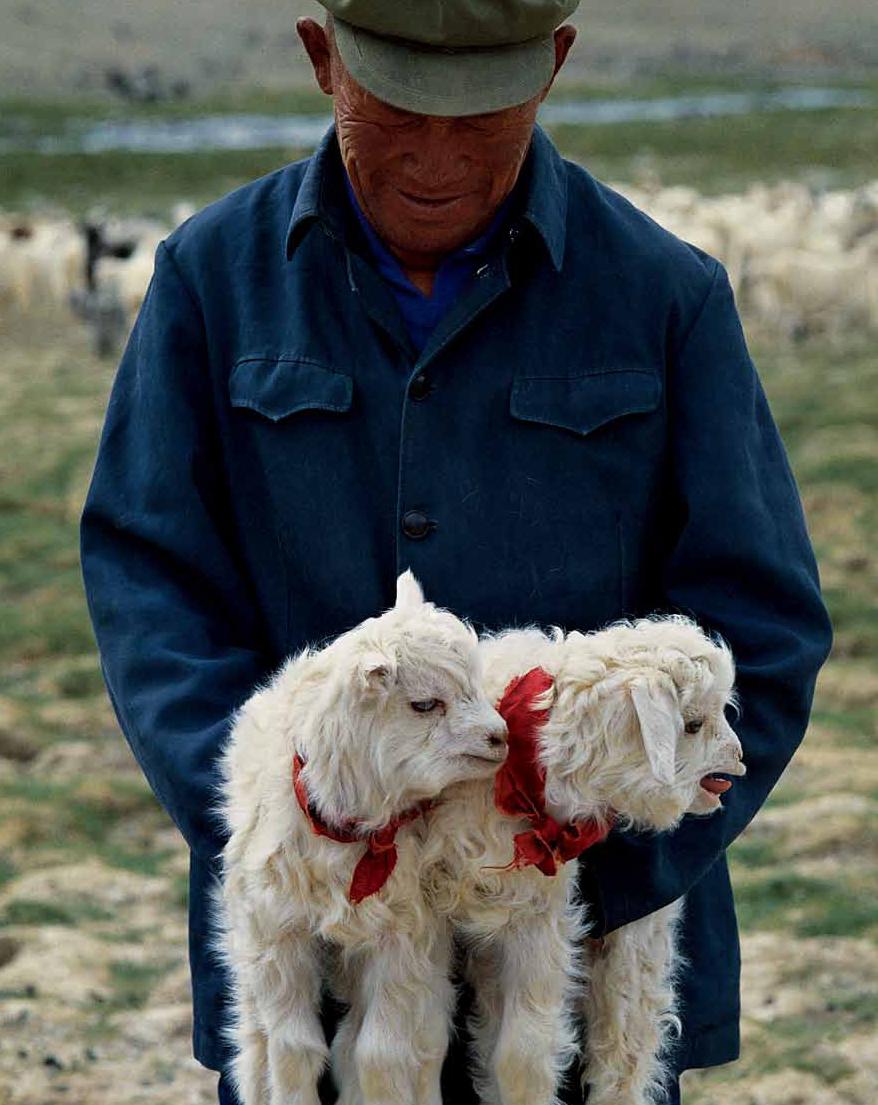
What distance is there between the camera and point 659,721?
8.59ft

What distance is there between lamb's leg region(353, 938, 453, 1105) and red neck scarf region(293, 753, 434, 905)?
14 cm

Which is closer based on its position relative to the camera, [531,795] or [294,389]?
[531,795]

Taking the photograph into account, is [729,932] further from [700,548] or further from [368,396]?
[368,396]

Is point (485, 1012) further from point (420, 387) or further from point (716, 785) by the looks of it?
point (420, 387)

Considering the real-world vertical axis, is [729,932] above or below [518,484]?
below

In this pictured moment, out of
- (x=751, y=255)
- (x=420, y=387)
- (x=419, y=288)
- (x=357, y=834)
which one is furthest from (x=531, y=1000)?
(x=751, y=255)

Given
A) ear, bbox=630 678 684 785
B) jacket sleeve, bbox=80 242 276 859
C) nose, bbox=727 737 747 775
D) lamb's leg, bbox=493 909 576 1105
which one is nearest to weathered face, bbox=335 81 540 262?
jacket sleeve, bbox=80 242 276 859

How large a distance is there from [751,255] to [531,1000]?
18.6 m

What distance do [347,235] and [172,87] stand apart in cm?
6683

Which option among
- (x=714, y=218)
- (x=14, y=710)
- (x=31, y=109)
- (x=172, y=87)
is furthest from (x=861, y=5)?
(x=14, y=710)

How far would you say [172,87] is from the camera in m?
66.7

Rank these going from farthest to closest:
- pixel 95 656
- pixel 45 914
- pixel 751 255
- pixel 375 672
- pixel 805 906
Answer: pixel 751 255, pixel 95 656, pixel 45 914, pixel 805 906, pixel 375 672

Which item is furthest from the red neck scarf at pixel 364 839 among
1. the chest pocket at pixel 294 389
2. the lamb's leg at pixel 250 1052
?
the chest pocket at pixel 294 389

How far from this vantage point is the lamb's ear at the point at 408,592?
266 centimetres
